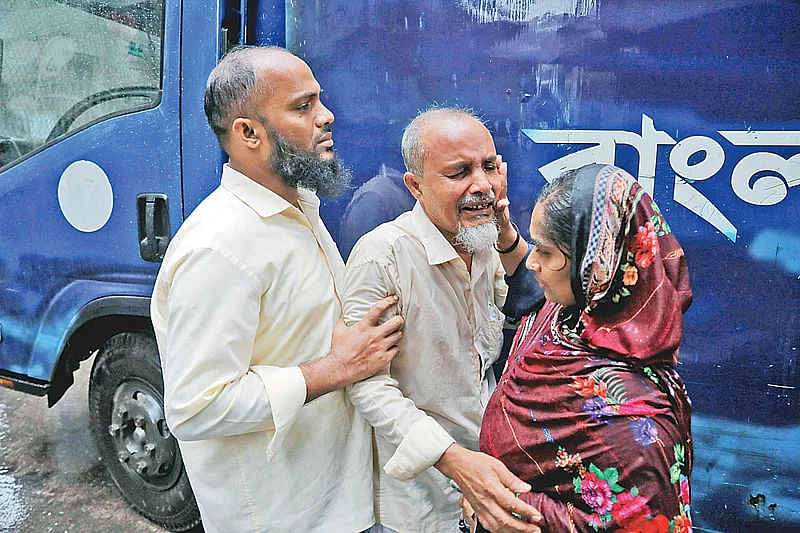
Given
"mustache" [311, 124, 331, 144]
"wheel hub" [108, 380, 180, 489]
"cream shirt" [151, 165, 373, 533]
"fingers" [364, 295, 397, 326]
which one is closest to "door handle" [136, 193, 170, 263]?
"wheel hub" [108, 380, 180, 489]

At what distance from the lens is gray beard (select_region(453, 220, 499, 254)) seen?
5.43 feet

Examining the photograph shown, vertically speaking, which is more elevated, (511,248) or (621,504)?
(511,248)

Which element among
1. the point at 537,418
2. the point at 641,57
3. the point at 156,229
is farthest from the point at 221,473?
the point at 641,57

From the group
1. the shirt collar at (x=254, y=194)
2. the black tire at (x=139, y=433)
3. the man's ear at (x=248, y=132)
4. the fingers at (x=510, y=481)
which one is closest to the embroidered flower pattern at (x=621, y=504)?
the fingers at (x=510, y=481)

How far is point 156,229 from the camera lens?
2746mm

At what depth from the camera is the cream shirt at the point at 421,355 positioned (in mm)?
1642

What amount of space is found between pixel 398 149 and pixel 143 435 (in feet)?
6.04

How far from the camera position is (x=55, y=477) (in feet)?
12.1

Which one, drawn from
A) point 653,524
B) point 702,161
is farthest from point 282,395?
point 702,161

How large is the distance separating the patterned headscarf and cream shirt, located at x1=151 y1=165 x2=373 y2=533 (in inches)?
25.1

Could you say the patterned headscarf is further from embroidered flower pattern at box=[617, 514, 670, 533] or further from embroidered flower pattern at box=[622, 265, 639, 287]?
embroidered flower pattern at box=[617, 514, 670, 533]

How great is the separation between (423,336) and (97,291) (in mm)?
1862

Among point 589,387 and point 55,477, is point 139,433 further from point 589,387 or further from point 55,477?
point 589,387

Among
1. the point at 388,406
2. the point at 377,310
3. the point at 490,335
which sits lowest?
the point at 388,406
